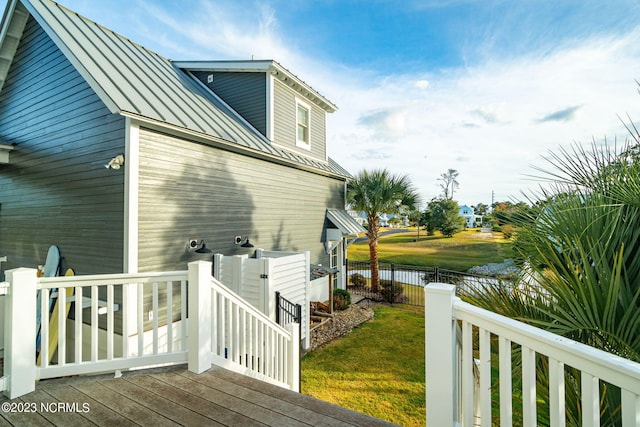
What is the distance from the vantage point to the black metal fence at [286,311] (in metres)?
5.61

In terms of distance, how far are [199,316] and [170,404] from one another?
0.77 meters

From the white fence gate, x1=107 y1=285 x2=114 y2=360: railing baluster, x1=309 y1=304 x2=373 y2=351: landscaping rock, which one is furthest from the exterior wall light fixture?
x1=107 y1=285 x2=114 y2=360: railing baluster

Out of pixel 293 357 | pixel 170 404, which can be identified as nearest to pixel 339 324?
pixel 293 357

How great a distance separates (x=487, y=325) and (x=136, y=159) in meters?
5.35

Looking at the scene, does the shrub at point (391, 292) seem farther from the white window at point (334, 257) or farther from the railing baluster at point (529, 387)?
the railing baluster at point (529, 387)

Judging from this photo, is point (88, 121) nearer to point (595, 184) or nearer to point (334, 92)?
point (595, 184)

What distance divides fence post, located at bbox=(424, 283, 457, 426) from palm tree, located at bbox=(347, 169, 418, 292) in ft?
31.0

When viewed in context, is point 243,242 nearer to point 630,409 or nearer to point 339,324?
point 339,324

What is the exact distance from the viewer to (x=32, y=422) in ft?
7.39

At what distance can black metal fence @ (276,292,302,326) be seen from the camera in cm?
561

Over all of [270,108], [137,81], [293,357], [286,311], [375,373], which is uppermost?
[270,108]

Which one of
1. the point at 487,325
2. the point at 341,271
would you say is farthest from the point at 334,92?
the point at 487,325

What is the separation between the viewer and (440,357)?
5.52 feet

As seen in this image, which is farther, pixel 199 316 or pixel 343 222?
pixel 343 222
